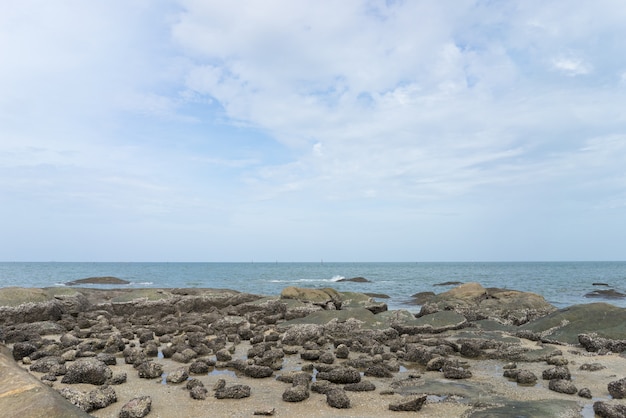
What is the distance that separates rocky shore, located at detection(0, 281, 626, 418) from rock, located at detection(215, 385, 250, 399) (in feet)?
0.06

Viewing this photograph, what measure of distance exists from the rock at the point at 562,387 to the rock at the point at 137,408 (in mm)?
7187

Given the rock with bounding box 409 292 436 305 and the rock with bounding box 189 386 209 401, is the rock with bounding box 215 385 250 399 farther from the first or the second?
the rock with bounding box 409 292 436 305

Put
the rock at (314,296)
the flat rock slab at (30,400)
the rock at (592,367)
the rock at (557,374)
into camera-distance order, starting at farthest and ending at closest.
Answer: the rock at (314,296)
the rock at (592,367)
the rock at (557,374)
the flat rock slab at (30,400)

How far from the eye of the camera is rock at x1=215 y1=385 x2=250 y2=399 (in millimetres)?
7668

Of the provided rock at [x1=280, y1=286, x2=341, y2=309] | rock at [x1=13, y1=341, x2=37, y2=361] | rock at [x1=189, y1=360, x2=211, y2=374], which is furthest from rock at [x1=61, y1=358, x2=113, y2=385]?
rock at [x1=280, y1=286, x2=341, y2=309]

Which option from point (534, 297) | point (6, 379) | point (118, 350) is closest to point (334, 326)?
point (118, 350)

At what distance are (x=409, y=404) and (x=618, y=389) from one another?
3.98 meters

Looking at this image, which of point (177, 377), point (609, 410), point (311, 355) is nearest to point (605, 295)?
point (311, 355)

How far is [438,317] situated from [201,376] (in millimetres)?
9851

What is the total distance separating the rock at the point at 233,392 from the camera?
7668 millimetres

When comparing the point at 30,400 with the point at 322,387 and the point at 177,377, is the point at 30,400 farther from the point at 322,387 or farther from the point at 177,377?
the point at 322,387

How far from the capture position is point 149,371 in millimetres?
9180

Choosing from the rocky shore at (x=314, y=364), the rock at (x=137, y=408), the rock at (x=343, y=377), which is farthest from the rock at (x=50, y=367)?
the rock at (x=343, y=377)

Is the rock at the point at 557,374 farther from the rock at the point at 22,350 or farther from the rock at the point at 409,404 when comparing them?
the rock at the point at 22,350
